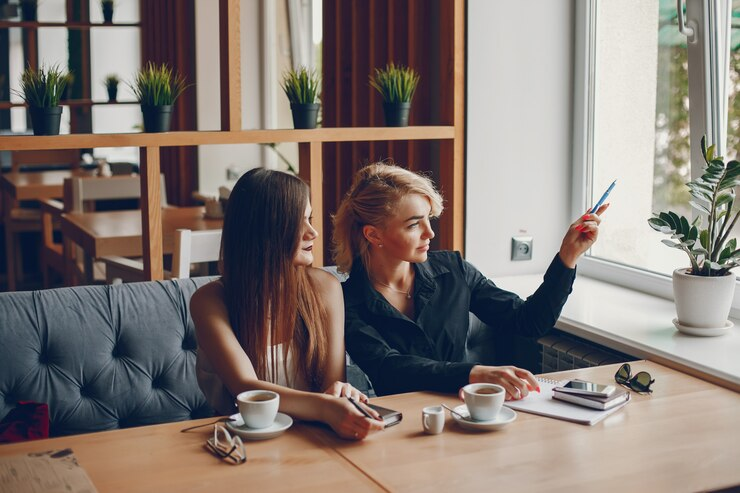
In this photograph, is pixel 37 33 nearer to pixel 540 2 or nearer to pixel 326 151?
pixel 326 151

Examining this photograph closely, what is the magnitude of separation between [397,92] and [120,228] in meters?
1.81

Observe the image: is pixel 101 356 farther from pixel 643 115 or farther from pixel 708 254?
pixel 643 115

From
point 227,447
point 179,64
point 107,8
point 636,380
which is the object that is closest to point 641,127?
point 636,380

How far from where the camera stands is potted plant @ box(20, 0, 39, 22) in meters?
6.46

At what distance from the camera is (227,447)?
5.56ft

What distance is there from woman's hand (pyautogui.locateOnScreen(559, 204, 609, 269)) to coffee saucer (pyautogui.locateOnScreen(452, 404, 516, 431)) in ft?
1.92

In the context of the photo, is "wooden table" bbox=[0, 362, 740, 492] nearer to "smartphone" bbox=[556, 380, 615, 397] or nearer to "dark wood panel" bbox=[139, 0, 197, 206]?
"smartphone" bbox=[556, 380, 615, 397]

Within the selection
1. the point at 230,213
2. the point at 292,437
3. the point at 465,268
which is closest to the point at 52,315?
the point at 230,213

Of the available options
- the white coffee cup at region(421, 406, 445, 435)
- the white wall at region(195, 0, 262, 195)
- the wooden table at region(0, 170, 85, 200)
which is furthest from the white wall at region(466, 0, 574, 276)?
the wooden table at region(0, 170, 85, 200)

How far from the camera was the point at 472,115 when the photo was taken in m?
3.21

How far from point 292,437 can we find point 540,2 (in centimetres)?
Answer: 204

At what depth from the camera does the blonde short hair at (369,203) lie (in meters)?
2.38

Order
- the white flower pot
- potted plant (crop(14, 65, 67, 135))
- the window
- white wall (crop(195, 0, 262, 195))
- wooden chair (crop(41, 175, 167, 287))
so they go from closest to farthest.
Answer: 1. the white flower pot
2. potted plant (crop(14, 65, 67, 135))
3. the window
4. wooden chair (crop(41, 175, 167, 287))
5. white wall (crop(195, 0, 262, 195))

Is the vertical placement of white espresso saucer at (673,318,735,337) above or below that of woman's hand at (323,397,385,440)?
above
